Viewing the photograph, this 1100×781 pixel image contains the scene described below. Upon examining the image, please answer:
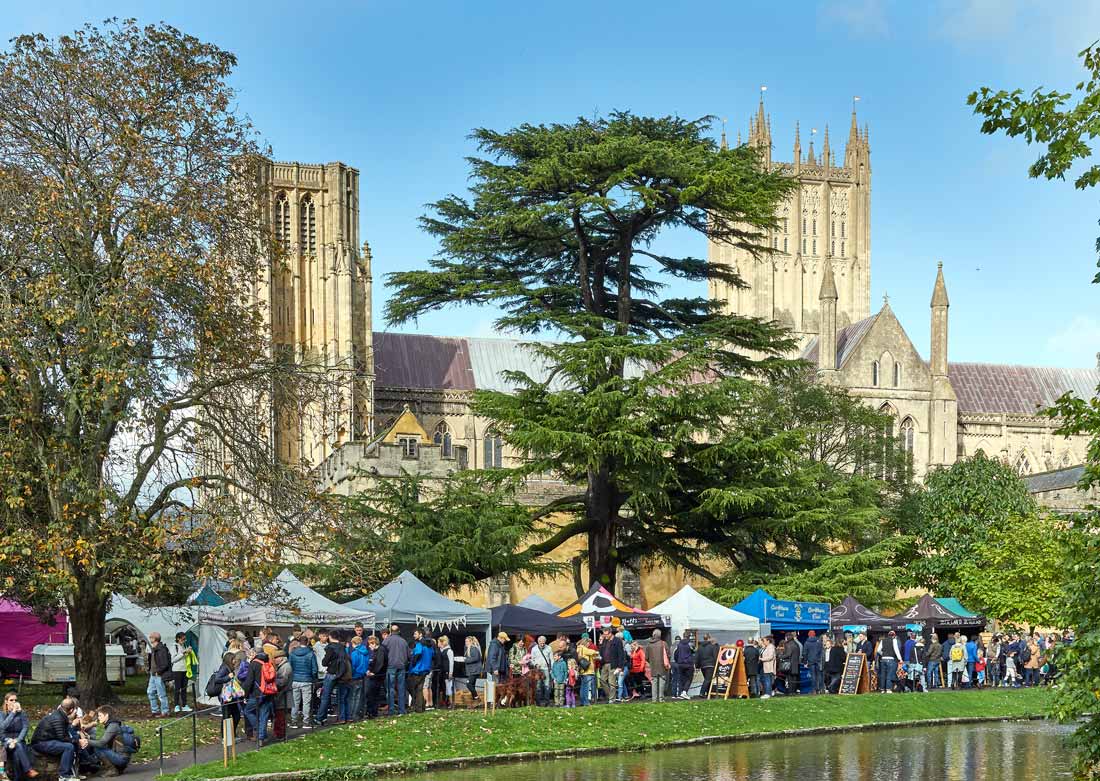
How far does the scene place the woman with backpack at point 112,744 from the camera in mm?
17062

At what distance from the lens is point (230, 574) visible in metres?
19.9

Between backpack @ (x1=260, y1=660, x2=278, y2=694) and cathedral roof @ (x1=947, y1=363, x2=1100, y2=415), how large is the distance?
72.5 meters

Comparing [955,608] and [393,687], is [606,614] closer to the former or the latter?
[393,687]

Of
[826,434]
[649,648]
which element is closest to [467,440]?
[826,434]

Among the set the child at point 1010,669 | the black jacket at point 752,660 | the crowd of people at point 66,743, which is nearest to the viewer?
the crowd of people at point 66,743

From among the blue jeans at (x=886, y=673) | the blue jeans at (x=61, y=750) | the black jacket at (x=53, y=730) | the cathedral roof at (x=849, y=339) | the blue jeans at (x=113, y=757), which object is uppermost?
the cathedral roof at (x=849, y=339)

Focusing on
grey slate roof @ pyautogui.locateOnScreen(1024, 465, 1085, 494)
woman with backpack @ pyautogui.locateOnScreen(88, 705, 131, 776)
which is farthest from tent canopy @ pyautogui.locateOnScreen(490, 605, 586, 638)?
grey slate roof @ pyautogui.locateOnScreen(1024, 465, 1085, 494)

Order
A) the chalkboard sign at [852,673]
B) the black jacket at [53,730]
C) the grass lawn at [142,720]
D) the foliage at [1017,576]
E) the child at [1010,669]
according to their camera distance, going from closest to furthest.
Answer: the black jacket at [53,730] < the grass lawn at [142,720] < the chalkboard sign at [852,673] < the child at [1010,669] < the foliage at [1017,576]

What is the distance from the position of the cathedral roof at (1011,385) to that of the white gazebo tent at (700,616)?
203 feet

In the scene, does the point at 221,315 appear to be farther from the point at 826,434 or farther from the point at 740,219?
the point at 826,434

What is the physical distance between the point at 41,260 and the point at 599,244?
14419mm

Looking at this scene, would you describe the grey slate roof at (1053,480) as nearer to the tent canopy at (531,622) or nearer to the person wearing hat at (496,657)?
the tent canopy at (531,622)

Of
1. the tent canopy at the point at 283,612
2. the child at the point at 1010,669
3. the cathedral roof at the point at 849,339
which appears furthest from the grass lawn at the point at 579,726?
the cathedral roof at the point at 849,339

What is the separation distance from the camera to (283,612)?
22875mm
